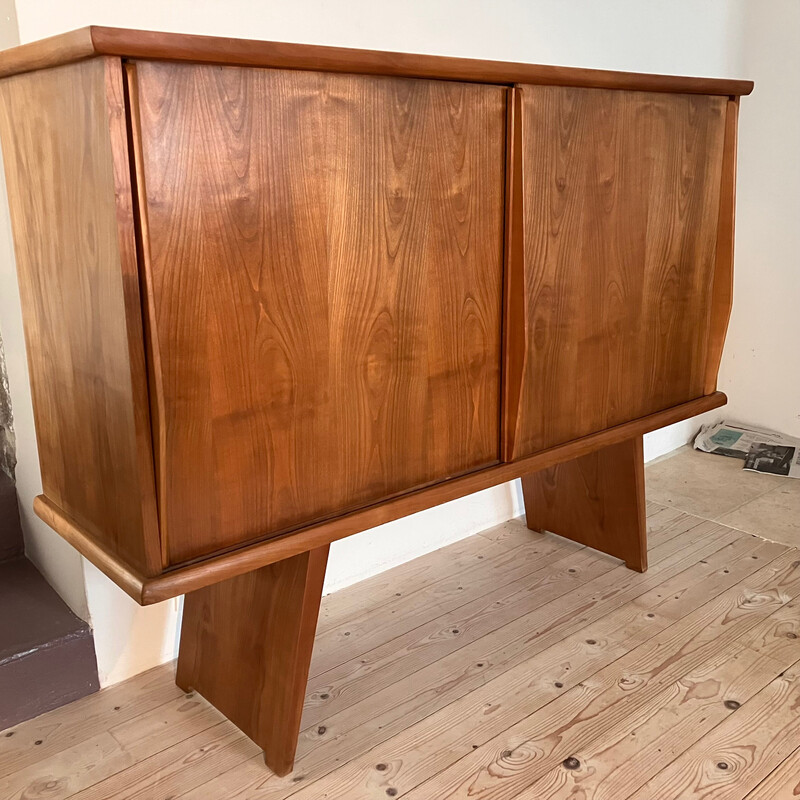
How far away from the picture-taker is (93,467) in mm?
1230

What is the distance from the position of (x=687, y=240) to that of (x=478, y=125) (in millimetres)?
623

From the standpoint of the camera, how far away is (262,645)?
1.46 meters

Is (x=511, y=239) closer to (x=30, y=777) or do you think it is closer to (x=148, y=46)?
(x=148, y=46)

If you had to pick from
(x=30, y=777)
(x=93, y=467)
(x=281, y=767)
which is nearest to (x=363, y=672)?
(x=281, y=767)

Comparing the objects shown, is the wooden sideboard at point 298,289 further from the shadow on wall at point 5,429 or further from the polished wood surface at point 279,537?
the shadow on wall at point 5,429

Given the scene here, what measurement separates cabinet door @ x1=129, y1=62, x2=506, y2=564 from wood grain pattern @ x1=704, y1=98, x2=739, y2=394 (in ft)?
2.14

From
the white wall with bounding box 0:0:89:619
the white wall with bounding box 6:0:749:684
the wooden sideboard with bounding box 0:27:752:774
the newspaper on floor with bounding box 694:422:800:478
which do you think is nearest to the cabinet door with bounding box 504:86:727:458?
the wooden sideboard with bounding box 0:27:752:774

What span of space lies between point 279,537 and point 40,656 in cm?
64

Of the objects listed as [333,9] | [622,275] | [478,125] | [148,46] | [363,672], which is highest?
[333,9]

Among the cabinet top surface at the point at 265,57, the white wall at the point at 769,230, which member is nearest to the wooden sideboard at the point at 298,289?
the cabinet top surface at the point at 265,57

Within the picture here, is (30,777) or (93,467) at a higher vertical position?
(93,467)

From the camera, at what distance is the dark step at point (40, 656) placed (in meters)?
1.54

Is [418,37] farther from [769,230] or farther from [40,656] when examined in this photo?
[769,230]

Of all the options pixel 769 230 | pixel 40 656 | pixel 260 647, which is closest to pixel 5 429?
pixel 40 656
